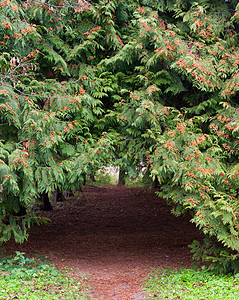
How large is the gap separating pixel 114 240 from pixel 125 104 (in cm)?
540

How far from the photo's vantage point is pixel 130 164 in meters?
7.17

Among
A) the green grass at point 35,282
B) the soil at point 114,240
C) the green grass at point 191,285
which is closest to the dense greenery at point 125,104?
the green grass at point 191,285

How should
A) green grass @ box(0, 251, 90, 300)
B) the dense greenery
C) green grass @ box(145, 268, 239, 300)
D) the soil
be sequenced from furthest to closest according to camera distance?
1. the soil
2. the dense greenery
3. green grass @ box(145, 268, 239, 300)
4. green grass @ box(0, 251, 90, 300)

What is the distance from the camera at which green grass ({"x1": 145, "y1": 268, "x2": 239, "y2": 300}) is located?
534 cm

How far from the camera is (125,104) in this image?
6.77m

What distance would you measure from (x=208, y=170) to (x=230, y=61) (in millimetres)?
2614

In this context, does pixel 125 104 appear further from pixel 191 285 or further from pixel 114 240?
pixel 114 240

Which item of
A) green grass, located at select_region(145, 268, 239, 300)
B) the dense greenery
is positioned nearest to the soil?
green grass, located at select_region(145, 268, 239, 300)

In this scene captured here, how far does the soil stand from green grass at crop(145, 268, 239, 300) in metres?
0.32

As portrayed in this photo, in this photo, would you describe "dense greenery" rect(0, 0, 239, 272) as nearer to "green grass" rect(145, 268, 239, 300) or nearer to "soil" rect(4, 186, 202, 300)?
"green grass" rect(145, 268, 239, 300)

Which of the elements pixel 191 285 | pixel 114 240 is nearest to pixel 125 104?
pixel 191 285

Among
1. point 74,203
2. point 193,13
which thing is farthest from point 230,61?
point 74,203

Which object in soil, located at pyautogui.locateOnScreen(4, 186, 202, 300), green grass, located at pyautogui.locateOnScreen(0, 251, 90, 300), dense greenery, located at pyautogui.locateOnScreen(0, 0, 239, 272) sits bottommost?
soil, located at pyautogui.locateOnScreen(4, 186, 202, 300)

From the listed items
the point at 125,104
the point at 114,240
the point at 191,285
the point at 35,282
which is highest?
the point at 125,104
